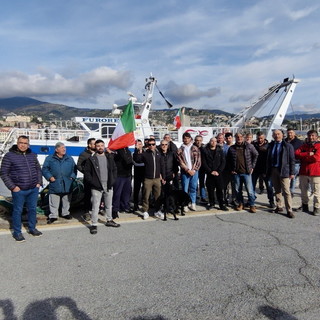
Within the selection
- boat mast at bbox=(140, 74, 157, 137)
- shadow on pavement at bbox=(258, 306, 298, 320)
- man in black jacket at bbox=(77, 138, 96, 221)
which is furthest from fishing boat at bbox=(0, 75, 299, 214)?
shadow on pavement at bbox=(258, 306, 298, 320)

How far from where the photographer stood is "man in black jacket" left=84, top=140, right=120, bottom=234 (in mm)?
5773

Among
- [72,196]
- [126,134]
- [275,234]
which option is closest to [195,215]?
[275,234]

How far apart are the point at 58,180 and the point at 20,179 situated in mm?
1048

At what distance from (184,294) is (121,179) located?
403 cm

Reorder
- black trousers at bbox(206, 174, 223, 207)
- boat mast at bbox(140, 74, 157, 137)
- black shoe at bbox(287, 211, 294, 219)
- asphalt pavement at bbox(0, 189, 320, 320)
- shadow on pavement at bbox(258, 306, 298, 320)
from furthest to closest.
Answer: boat mast at bbox(140, 74, 157, 137) < black trousers at bbox(206, 174, 223, 207) < black shoe at bbox(287, 211, 294, 219) < asphalt pavement at bbox(0, 189, 320, 320) < shadow on pavement at bbox(258, 306, 298, 320)

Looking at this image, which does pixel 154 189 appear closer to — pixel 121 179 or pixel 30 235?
pixel 121 179

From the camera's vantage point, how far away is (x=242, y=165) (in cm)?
716

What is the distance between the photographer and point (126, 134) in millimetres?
6902

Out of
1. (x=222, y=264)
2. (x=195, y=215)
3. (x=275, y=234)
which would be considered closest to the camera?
(x=222, y=264)

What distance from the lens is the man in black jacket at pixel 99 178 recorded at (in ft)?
18.9

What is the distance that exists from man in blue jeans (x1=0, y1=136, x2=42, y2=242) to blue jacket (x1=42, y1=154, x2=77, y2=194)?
27.9 inches

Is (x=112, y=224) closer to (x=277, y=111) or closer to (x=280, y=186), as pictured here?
(x=280, y=186)

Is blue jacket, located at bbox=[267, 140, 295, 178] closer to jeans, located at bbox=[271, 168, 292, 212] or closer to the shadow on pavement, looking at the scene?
jeans, located at bbox=[271, 168, 292, 212]

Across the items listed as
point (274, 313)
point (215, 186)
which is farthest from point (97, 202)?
point (274, 313)
